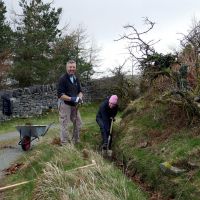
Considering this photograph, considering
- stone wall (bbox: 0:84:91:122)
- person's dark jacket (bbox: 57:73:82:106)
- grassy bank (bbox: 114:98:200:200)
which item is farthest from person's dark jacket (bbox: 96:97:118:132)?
stone wall (bbox: 0:84:91:122)

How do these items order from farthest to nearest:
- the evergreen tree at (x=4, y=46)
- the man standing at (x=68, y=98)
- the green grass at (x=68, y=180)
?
the evergreen tree at (x=4, y=46), the man standing at (x=68, y=98), the green grass at (x=68, y=180)

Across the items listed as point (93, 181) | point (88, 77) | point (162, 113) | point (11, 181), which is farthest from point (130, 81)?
point (93, 181)

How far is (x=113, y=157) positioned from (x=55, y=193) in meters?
4.17

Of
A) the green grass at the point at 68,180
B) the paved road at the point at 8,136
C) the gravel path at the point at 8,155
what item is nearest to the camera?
the green grass at the point at 68,180

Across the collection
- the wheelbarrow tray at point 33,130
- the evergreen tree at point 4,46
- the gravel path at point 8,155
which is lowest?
the gravel path at point 8,155

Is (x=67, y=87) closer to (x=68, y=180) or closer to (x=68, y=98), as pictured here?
(x=68, y=98)

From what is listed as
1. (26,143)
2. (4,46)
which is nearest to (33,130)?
(26,143)

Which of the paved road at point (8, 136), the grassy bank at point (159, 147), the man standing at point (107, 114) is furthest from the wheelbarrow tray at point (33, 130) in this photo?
the paved road at point (8, 136)

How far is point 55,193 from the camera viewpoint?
27.8 feet

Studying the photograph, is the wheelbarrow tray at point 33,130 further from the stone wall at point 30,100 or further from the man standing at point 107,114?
the stone wall at point 30,100

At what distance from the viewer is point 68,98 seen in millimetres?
12305

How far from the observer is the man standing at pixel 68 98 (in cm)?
1239

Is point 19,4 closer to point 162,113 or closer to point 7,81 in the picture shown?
point 7,81

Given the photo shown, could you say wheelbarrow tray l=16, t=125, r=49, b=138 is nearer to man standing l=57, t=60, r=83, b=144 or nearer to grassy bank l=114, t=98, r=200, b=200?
man standing l=57, t=60, r=83, b=144
